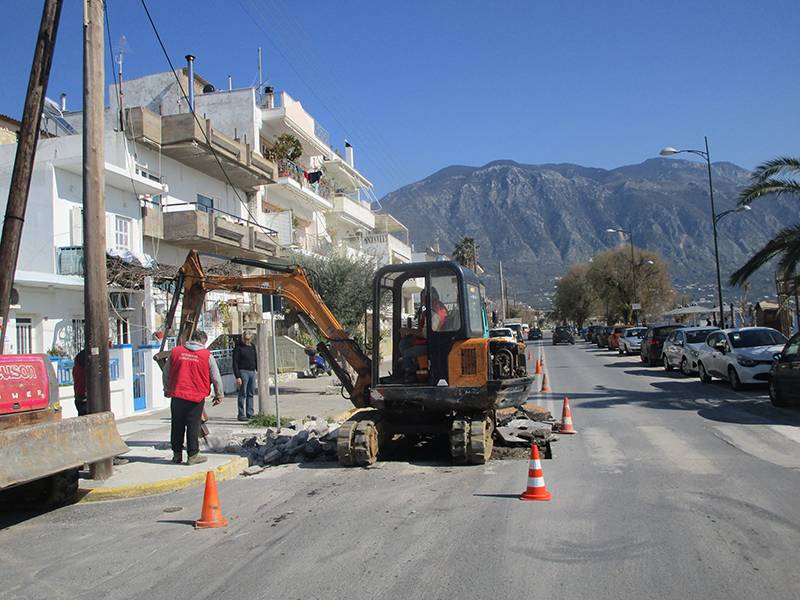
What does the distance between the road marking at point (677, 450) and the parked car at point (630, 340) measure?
2608 centimetres

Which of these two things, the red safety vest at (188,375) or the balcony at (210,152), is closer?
the red safety vest at (188,375)

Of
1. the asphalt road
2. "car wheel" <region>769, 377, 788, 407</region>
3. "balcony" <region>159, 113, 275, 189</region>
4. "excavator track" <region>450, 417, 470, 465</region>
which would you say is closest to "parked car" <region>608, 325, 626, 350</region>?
"balcony" <region>159, 113, 275, 189</region>

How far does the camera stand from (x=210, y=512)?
22.4ft

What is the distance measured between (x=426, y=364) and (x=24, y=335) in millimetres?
12092

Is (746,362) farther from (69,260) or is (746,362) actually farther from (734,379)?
(69,260)

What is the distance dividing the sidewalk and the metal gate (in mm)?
518

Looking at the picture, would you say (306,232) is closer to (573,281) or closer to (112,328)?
(112,328)

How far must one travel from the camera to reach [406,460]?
33.7 ft

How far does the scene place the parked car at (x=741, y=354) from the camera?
1695 centimetres

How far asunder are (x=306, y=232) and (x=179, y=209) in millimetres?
13074

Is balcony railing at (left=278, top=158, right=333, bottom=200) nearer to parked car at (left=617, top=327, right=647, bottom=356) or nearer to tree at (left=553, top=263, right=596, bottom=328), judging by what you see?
parked car at (left=617, top=327, right=647, bottom=356)

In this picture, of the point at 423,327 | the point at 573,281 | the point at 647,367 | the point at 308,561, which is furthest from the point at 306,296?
the point at 573,281

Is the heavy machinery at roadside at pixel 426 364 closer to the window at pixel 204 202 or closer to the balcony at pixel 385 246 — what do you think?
the window at pixel 204 202

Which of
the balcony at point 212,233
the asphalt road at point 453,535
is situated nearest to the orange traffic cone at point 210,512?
the asphalt road at point 453,535
